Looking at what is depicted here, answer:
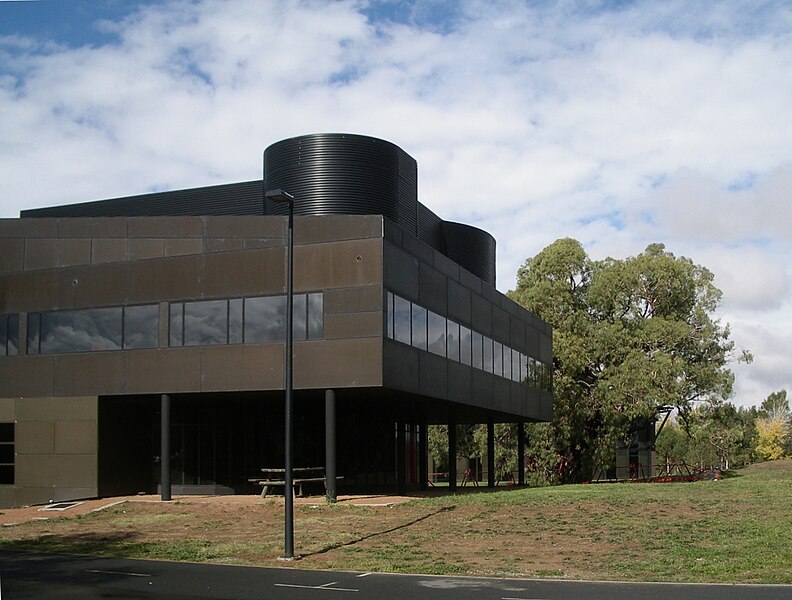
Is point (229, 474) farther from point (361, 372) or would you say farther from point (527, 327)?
point (527, 327)

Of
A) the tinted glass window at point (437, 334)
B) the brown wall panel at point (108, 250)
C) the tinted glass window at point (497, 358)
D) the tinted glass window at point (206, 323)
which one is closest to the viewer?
the tinted glass window at point (206, 323)

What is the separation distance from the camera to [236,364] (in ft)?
105

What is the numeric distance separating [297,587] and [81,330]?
21868mm

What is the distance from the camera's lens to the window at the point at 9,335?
1416 inches

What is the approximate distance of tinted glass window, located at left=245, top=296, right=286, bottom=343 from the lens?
31.5 m

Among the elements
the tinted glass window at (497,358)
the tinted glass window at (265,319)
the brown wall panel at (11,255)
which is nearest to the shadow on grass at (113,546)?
the tinted glass window at (265,319)

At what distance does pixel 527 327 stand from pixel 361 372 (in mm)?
19764

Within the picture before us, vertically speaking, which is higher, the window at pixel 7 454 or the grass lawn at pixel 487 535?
the window at pixel 7 454

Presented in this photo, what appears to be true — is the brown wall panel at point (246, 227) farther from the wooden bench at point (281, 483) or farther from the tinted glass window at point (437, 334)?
the wooden bench at point (281, 483)

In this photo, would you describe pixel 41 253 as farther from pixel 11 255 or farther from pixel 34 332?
pixel 34 332

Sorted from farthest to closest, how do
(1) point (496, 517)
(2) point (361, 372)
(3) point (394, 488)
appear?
(3) point (394, 488) → (2) point (361, 372) → (1) point (496, 517)

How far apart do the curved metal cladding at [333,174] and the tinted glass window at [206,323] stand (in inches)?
364

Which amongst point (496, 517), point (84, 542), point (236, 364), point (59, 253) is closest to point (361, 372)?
point (236, 364)

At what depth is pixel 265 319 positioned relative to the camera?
3170 cm
